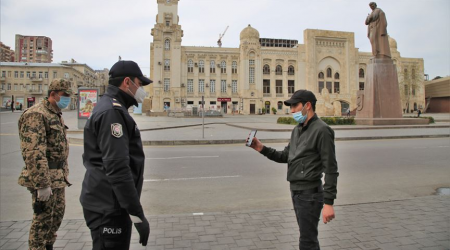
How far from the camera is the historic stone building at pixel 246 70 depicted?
61.9m

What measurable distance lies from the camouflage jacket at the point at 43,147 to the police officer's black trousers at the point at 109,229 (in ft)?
3.90

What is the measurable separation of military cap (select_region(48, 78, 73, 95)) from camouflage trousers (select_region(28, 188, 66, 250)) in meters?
1.15

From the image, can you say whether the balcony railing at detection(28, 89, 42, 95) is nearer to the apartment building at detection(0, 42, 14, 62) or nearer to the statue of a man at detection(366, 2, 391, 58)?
the apartment building at detection(0, 42, 14, 62)

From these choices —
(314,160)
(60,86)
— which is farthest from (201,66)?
(314,160)

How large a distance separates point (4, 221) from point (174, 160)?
579 cm

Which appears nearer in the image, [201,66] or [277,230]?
[277,230]

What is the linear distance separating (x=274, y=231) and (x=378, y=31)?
77.4 feet

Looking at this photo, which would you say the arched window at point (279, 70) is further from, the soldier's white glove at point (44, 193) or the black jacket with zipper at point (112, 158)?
the black jacket with zipper at point (112, 158)

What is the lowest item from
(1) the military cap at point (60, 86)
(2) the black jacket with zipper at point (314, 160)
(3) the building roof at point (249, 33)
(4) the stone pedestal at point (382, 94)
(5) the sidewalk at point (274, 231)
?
(5) the sidewalk at point (274, 231)

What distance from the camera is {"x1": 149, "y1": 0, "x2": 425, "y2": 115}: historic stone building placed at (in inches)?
2436

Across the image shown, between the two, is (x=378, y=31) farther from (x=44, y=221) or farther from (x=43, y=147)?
(x=44, y=221)

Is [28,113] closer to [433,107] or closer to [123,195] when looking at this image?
[123,195]

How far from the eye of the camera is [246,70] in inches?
2512

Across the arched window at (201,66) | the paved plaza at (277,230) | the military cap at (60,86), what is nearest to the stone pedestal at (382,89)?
the paved plaza at (277,230)
